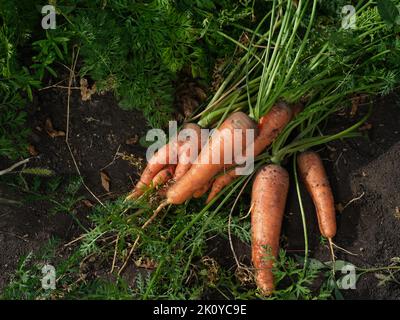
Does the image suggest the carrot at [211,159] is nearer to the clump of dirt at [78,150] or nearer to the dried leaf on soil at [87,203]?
the clump of dirt at [78,150]

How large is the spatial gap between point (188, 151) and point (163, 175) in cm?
15

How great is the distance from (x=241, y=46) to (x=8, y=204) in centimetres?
116

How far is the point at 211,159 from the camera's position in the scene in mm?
2373

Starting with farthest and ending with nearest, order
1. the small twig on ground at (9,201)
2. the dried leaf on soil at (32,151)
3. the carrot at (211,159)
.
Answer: the dried leaf on soil at (32,151)
the small twig on ground at (9,201)
the carrot at (211,159)

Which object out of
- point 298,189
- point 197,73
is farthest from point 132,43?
point 298,189

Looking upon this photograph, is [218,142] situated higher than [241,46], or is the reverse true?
[241,46]

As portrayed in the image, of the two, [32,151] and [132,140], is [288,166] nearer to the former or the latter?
[132,140]

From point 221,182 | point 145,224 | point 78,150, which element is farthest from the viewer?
point 78,150

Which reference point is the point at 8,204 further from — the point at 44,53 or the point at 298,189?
the point at 298,189

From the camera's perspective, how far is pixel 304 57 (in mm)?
2412

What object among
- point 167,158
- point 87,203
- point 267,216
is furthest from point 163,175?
point 267,216

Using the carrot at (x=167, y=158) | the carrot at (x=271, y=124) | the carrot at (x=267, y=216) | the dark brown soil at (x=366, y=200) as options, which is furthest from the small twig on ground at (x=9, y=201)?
the dark brown soil at (x=366, y=200)

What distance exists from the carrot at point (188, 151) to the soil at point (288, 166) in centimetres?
20

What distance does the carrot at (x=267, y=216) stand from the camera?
92.1 inches
